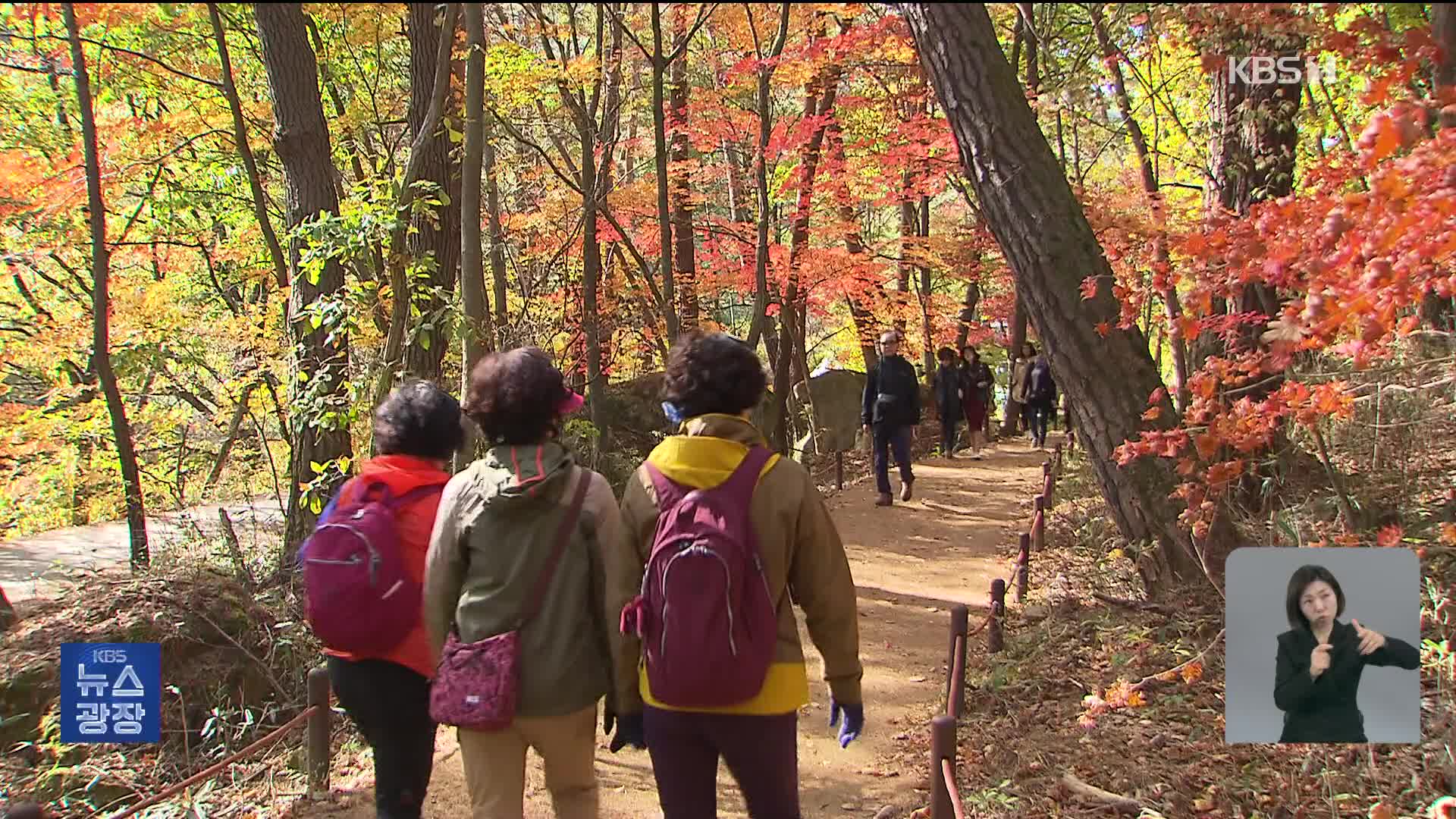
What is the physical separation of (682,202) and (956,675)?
10.2 m

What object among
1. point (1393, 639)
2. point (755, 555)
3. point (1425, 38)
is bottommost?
point (1393, 639)

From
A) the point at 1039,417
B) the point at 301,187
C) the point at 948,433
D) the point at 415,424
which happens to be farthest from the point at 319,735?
the point at 1039,417

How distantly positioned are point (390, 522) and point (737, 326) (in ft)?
52.9

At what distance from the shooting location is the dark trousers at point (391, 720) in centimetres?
263

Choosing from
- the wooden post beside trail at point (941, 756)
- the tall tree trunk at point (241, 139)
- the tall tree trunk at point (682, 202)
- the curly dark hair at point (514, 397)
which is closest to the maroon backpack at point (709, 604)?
the curly dark hair at point (514, 397)

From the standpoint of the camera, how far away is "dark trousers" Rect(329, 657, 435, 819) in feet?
8.63

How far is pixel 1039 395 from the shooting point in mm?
14055

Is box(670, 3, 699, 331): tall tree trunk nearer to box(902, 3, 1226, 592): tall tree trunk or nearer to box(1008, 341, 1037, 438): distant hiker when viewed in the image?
box(1008, 341, 1037, 438): distant hiker

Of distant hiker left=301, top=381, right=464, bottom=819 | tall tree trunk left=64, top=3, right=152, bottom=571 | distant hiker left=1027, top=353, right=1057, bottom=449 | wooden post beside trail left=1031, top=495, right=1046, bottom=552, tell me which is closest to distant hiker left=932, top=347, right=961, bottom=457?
distant hiker left=1027, top=353, right=1057, bottom=449

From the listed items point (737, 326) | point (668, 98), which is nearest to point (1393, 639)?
point (668, 98)

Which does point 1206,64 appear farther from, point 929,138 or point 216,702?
point 929,138

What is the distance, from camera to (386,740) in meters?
2.67

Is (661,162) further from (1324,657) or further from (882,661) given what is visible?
(1324,657)

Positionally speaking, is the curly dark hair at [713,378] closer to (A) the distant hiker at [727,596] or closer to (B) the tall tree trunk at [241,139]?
(A) the distant hiker at [727,596]
